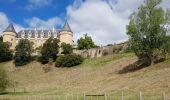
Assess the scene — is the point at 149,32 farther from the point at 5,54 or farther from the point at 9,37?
the point at 9,37

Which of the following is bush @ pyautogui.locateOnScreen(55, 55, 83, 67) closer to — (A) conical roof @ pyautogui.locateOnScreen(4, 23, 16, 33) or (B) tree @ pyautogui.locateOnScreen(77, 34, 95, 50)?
(B) tree @ pyautogui.locateOnScreen(77, 34, 95, 50)

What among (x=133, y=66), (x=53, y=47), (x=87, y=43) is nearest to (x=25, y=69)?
(x=53, y=47)

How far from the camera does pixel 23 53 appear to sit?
10744cm

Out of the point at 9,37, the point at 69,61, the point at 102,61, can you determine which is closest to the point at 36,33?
the point at 9,37

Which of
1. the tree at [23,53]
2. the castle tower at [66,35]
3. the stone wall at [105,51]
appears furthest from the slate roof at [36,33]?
the stone wall at [105,51]

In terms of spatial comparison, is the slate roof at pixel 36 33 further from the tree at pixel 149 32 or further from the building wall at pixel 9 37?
the tree at pixel 149 32

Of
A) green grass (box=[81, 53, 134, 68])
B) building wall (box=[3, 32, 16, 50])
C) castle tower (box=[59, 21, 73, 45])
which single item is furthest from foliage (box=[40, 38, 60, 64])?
building wall (box=[3, 32, 16, 50])

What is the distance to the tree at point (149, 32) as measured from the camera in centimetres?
6256

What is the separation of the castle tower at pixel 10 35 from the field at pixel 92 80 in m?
29.4

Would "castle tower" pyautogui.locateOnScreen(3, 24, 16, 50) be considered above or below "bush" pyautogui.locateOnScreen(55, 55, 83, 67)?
above

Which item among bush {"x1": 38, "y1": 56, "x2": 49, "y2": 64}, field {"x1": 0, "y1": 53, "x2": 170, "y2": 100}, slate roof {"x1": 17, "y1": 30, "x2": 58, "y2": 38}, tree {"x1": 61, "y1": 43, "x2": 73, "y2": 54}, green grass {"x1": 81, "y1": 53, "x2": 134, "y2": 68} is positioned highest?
slate roof {"x1": 17, "y1": 30, "x2": 58, "y2": 38}

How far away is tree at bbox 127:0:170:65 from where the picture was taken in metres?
62.6

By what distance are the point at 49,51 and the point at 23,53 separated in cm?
887

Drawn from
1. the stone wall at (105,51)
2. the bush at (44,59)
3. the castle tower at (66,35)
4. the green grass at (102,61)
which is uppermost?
the castle tower at (66,35)
